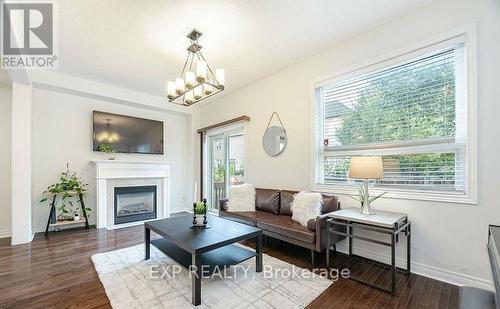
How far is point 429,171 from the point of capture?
2482mm

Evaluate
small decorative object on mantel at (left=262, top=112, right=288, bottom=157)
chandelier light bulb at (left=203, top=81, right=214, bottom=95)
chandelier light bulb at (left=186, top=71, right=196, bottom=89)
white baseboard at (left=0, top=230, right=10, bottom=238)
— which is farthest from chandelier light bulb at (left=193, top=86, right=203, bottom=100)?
white baseboard at (left=0, top=230, right=10, bottom=238)

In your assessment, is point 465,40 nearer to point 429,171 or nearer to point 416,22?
point 416,22

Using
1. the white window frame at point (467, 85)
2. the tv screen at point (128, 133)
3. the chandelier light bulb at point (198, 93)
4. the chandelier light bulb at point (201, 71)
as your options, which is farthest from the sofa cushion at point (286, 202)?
the tv screen at point (128, 133)

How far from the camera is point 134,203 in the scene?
4785mm

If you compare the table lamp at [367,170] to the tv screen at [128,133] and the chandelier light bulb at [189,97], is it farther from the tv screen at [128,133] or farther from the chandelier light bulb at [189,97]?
the tv screen at [128,133]

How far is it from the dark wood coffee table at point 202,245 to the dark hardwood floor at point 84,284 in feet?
2.13

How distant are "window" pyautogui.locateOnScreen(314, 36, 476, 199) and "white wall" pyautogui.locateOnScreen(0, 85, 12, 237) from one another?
16.6 ft

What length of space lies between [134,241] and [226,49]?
10.3 feet

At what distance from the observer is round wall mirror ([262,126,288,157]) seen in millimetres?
3828

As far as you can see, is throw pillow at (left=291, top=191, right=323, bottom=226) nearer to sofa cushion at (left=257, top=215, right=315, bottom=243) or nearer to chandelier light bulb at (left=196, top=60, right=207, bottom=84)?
sofa cushion at (left=257, top=215, right=315, bottom=243)

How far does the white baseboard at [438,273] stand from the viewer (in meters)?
2.07

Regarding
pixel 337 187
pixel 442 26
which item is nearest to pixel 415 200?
pixel 337 187

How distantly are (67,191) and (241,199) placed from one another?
3.07 meters

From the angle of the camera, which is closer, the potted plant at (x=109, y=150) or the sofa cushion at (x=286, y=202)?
the sofa cushion at (x=286, y=202)
